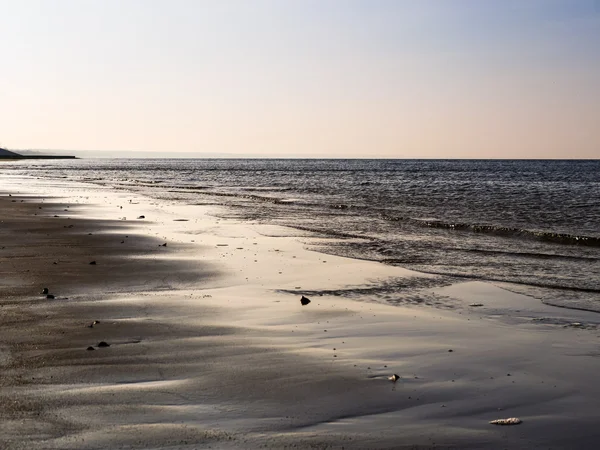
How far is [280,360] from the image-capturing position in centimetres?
696

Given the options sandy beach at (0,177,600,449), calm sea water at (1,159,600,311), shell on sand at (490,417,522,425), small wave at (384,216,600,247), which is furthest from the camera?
small wave at (384,216,600,247)

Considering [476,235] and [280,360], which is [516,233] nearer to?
[476,235]

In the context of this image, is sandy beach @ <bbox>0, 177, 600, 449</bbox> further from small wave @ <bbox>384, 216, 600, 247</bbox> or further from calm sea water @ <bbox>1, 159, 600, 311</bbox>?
small wave @ <bbox>384, 216, 600, 247</bbox>

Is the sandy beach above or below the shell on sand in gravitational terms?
below

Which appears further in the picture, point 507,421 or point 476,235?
point 476,235

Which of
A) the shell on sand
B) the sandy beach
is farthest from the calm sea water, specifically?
the shell on sand

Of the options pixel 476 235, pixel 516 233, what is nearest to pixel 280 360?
pixel 476 235

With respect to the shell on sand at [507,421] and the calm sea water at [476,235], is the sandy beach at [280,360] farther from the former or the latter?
the calm sea water at [476,235]

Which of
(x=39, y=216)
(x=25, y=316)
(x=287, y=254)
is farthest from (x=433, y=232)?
(x=25, y=316)

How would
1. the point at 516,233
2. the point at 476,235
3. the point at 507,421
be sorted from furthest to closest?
the point at 516,233 → the point at 476,235 → the point at 507,421

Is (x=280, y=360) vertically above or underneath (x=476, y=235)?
above

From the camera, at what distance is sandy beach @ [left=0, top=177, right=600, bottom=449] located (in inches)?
201

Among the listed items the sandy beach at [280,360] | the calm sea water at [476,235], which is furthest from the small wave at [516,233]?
the sandy beach at [280,360]

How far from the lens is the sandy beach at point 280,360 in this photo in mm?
5102
